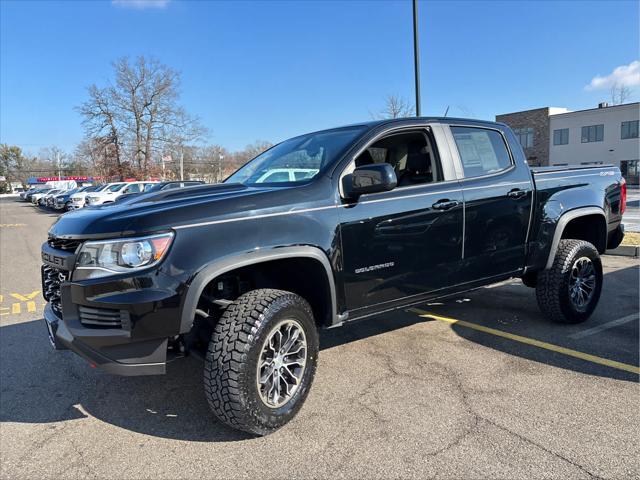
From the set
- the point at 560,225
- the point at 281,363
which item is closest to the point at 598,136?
the point at 560,225

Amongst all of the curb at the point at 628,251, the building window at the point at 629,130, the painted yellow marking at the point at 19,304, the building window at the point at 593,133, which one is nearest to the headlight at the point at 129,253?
the painted yellow marking at the point at 19,304

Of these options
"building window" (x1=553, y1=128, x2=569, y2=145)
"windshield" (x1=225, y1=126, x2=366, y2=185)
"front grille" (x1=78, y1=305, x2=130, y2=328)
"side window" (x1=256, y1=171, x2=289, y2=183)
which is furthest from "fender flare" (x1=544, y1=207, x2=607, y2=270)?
"building window" (x1=553, y1=128, x2=569, y2=145)

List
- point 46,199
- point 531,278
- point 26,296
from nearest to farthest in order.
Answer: point 531,278 → point 26,296 → point 46,199

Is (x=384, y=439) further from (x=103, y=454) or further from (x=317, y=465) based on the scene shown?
(x=103, y=454)

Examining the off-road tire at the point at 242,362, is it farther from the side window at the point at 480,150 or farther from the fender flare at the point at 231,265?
the side window at the point at 480,150

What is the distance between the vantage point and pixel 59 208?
29438 mm

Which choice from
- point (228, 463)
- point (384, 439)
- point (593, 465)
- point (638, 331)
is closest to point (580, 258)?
point (638, 331)

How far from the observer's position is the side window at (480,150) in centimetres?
413

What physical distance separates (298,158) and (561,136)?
5899 cm

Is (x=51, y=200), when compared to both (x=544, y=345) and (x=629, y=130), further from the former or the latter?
(x=629, y=130)

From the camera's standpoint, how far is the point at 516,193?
4.30 metres

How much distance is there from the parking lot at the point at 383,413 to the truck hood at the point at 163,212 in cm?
130

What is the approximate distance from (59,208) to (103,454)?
30.4 metres

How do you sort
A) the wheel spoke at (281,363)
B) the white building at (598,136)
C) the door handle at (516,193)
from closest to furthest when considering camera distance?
the wheel spoke at (281,363) < the door handle at (516,193) < the white building at (598,136)
